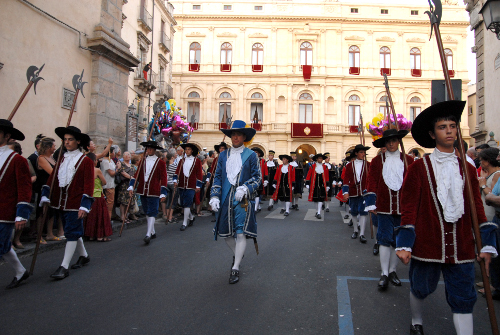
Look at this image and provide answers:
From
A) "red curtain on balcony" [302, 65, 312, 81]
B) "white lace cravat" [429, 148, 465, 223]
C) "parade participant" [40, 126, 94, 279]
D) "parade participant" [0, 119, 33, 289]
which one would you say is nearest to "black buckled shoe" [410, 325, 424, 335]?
"white lace cravat" [429, 148, 465, 223]

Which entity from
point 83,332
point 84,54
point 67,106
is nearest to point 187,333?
point 83,332

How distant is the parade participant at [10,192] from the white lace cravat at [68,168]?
68 cm

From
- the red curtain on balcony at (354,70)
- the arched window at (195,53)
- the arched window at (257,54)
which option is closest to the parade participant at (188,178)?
the arched window at (257,54)

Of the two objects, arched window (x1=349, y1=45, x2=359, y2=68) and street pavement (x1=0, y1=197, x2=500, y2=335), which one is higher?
arched window (x1=349, y1=45, x2=359, y2=68)

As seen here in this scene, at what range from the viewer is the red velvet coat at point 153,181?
24.0 ft

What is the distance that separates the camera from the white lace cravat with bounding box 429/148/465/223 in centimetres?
278

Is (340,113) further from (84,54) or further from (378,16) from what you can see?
(84,54)

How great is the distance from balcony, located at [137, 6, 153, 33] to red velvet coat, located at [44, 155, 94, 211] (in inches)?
747

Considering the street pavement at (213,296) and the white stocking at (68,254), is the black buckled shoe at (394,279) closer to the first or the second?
the street pavement at (213,296)

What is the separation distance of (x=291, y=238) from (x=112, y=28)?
31.1 ft

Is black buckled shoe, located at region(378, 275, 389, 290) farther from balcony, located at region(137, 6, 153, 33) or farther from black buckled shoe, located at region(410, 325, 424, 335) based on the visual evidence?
balcony, located at region(137, 6, 153, 33)

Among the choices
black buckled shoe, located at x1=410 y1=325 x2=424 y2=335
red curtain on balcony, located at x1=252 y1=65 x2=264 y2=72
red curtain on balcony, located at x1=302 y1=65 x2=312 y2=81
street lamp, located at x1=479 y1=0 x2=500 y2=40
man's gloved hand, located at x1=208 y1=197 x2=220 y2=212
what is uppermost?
red curtain on balcony, located at x1=252 y1=65 x2=264 y2=72

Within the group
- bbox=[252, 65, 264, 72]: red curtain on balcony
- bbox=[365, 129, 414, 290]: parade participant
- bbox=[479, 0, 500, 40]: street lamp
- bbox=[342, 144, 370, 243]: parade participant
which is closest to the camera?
bbox=[365, 129, 414, 290]: parade participant

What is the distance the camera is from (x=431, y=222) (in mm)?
2832
